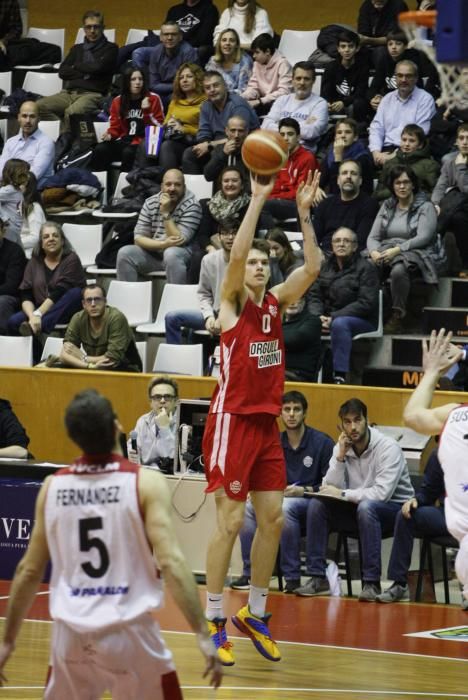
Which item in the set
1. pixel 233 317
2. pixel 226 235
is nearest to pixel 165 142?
pixel 226 235

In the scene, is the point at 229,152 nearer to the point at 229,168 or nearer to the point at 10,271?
the point at 229,168

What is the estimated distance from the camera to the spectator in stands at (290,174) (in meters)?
13.4

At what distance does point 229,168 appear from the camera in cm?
1297

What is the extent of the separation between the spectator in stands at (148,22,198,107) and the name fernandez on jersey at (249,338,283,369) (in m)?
8.56

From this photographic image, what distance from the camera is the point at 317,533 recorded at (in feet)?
33.4

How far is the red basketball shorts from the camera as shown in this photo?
7.34 m

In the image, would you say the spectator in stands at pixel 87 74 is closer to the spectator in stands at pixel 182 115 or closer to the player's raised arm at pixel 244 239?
the spectator in stands at pixel 182 115

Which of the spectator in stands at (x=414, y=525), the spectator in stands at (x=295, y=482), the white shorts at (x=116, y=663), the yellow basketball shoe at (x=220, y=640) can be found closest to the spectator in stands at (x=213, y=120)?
the spectator in stands at (x=295, y=482)

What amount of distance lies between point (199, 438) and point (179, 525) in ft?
2.22

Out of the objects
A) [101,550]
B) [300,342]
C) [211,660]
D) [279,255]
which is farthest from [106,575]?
[279,255]

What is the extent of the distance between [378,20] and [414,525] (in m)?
7.22

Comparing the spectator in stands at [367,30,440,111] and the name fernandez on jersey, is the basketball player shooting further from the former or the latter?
the spectator in stands at [367,30,440,111]

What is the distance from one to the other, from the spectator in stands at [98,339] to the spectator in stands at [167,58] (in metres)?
3.92

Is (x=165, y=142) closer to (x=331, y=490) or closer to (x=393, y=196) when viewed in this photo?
(x=393, y=196)
